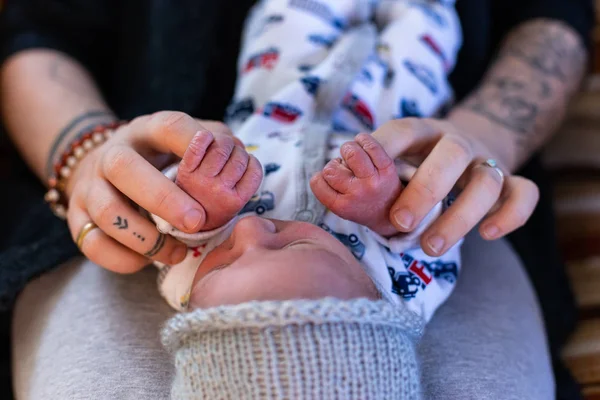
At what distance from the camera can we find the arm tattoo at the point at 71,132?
757mm

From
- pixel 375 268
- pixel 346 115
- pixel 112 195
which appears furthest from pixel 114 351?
pixel 346 115

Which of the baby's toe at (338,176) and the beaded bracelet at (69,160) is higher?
the baby's toe at (338,176)

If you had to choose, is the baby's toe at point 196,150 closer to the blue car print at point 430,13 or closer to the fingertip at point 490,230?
the fingertip at point 490,230

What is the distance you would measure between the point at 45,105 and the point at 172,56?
20cm

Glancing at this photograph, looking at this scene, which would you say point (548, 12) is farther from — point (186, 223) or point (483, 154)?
point (186, 223)

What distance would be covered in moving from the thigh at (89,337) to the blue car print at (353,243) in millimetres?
215

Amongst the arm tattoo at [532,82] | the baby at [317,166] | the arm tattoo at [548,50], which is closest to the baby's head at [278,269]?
the baby at [317,166]

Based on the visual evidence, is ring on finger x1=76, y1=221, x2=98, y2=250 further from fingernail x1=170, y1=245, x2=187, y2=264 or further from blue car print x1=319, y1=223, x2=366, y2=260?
blue car print x1=319, y1=223, x2=366, y2=260

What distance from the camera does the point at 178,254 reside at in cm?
58

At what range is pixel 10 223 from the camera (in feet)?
2.59

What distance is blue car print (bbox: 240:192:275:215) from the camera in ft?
1.97

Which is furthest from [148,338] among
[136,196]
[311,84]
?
[311,84]

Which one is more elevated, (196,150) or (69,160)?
(196,150)

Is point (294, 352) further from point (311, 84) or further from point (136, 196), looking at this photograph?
point (311, 84)
